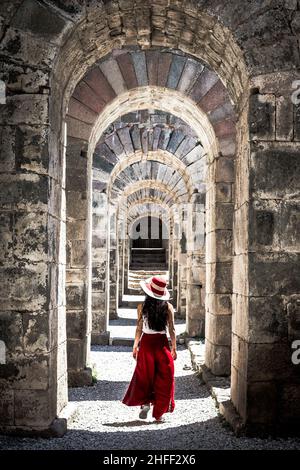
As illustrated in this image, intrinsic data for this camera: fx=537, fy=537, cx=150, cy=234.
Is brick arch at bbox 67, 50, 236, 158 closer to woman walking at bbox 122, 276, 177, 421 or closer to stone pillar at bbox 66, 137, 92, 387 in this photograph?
stone pillar at bbox 66, 137, 92, 387

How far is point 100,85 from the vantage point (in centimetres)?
757

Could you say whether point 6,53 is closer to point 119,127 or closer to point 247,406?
point 247,406

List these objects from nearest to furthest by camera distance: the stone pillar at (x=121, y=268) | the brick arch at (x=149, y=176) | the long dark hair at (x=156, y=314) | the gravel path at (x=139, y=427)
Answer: the gravel path at (x=139, y=427) < the long dark hair at (x=156, y=314) < the brick arch at (x=149, y=176) < the stone pillar at (x=121, y=268)

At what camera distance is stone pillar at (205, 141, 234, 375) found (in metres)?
6.97

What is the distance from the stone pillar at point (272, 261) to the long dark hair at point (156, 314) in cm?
109

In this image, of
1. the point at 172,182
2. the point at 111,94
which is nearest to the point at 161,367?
the point at 111,94

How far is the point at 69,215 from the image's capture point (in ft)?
22.8

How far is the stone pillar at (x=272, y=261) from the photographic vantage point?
13.8 ft

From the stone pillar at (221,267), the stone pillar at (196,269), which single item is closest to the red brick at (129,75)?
the stone pillar at (221,267)

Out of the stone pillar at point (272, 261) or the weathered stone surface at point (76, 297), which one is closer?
the stone pillar at point (272, 261)

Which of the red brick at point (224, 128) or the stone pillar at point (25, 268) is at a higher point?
the red brick at point (224, 128)

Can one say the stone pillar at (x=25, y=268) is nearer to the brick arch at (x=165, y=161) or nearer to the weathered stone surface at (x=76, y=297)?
the weathered stone surface at (x=76, y=297)

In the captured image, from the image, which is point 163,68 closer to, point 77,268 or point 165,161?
point 77,268

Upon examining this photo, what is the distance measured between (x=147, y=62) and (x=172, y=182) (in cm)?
680
